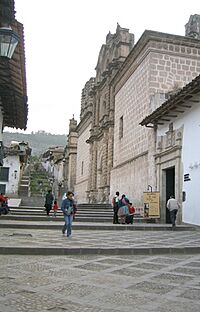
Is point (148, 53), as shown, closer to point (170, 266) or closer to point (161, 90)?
point (161, 90)

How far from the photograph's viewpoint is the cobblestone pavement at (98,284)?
13.3ft

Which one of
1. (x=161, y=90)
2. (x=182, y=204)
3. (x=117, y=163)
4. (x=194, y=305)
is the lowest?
(x=194, y=305)

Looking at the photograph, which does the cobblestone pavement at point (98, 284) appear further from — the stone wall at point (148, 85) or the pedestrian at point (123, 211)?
the stone wall at point (148, 85)

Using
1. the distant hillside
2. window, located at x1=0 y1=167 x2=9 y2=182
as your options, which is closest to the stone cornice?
window, located at x1=0 y1=167 x2=9 y2=182

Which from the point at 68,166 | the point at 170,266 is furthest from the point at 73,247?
the point at 68,166

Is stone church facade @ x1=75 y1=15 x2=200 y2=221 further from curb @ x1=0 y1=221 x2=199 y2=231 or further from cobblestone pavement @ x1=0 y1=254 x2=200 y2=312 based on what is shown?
cobblestone pavement @ x1=0 y1=254 x2=200 y2=312

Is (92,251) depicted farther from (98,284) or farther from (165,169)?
(165,169)

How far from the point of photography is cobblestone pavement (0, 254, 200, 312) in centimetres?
405

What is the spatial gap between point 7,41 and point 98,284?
3721mm

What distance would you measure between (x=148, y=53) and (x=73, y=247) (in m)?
13.8

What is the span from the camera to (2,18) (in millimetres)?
6547

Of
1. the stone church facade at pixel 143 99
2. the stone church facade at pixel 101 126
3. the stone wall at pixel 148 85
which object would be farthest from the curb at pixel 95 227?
the stone church facade at pixel 101 126

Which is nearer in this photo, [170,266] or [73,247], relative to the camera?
[170,266]

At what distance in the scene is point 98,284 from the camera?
199 inches
